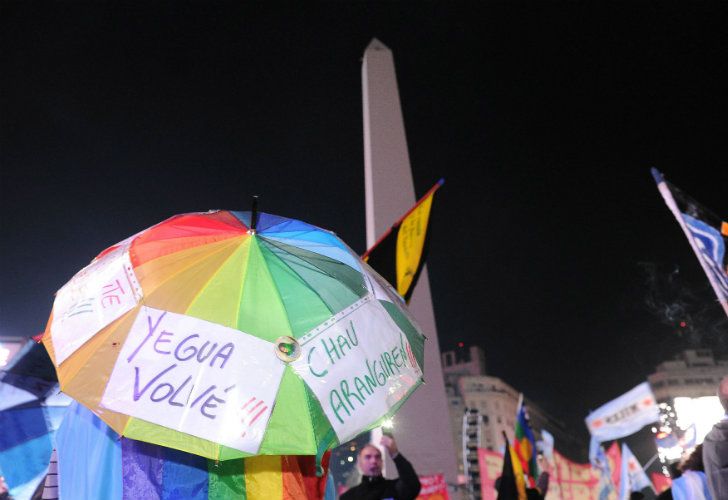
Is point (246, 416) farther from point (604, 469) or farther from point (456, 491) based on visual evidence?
point (604, 469)

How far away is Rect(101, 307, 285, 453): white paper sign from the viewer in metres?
1.35

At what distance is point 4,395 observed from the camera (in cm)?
225

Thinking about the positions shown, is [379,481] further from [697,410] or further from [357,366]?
[697,410]

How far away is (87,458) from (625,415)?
13954 mm

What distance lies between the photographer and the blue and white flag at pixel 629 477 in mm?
10187

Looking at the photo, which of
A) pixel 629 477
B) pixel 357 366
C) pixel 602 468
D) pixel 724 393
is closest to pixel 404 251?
pixel 724 393

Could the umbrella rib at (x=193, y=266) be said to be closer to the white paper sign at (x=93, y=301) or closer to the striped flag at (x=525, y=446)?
the white paper sign at (x=93, y=301)

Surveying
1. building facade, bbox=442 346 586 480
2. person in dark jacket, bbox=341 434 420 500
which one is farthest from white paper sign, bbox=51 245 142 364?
building facade, bbox=442 346 586 480

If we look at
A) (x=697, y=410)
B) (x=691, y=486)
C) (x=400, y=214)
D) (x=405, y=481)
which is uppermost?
(x=400, y=214)

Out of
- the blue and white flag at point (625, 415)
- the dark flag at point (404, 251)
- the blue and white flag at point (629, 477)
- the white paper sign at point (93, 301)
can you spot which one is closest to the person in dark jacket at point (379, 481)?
the dark flag at point (404, 251)

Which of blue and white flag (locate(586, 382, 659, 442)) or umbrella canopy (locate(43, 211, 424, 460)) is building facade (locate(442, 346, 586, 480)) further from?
umbrella canopy (locate(43, 211, 424, 460))

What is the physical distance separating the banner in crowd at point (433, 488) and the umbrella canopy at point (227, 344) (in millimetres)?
8531

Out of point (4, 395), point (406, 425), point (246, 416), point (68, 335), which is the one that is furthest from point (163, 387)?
point (406, 425)

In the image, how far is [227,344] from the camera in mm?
1458
